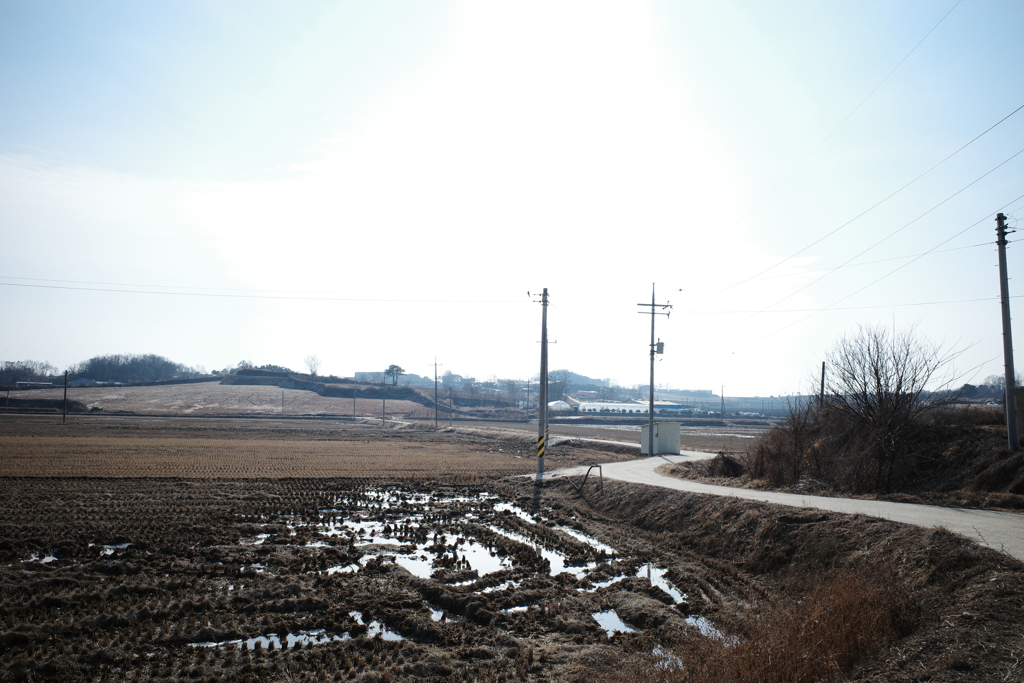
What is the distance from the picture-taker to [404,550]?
15.2m

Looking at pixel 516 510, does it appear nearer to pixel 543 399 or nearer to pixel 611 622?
pixel 543 399

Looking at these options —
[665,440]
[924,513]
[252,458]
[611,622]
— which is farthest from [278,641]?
[665,440]

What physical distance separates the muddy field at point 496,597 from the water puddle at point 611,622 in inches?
2.5

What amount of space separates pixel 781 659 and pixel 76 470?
105 feet

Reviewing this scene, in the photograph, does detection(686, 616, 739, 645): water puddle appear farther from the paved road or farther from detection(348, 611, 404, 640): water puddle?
the paved road

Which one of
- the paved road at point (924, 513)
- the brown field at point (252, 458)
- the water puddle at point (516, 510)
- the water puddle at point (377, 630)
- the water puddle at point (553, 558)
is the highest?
the paved road at point (924, 513)

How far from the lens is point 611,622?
10727 millimetres

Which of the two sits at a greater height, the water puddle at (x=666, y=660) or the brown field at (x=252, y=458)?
the water puddle at (x=666, y=660)

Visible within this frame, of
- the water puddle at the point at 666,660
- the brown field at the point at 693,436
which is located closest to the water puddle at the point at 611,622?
the water puddle at the point at 666,660

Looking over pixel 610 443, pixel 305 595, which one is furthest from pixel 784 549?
pixel 610 443

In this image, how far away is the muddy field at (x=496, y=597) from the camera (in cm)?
814

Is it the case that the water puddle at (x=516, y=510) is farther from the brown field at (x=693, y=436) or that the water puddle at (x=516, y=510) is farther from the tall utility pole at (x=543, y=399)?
the brown field at (x=693, y=436)

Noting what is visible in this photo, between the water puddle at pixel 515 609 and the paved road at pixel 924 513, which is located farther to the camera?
the paved road at pixel 924 513

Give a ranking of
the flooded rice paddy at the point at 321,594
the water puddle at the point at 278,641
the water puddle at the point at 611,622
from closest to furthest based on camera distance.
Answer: the flooded rice paddy at the point at 321,594, the water puddle at the point at 278,641, the water puddle at the point at 611,622
